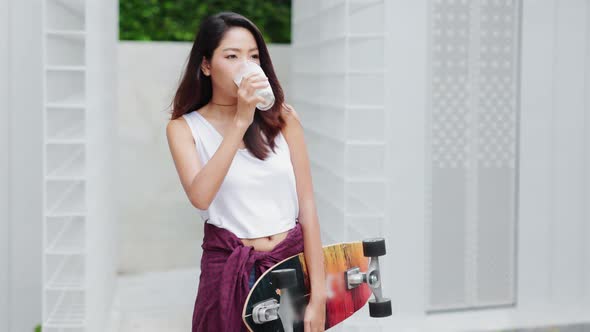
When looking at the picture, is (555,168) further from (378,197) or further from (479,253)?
(378,197)

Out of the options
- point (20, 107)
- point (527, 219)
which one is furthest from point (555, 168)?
point (20, 107)

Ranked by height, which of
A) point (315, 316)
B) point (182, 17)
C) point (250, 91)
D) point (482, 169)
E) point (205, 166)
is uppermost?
point (182, 17)

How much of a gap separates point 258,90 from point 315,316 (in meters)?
0.56

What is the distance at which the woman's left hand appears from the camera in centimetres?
192

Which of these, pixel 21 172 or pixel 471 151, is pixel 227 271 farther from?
pixel 471 151

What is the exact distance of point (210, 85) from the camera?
83.2 inches

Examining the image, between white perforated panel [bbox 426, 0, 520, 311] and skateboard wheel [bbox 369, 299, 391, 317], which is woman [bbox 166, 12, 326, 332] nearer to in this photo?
skateboard wheel [bbox 369, 299, 391, 317]

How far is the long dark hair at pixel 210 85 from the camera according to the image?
199 centimetres

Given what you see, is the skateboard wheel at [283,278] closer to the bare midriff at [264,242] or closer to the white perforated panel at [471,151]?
the bare midriff at [264,242]

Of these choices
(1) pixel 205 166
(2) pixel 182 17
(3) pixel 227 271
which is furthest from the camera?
(2) pixel 182 17

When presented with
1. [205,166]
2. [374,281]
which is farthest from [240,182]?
[374,281]

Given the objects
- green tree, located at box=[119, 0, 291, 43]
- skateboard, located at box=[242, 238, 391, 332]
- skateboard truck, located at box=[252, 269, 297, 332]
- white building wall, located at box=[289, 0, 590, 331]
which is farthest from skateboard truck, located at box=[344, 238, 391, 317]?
green tree, located at box=[119, 0, 291, 43]

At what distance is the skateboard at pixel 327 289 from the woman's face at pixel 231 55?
46 centimetres

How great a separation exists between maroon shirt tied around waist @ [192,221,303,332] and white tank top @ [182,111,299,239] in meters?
0.03
